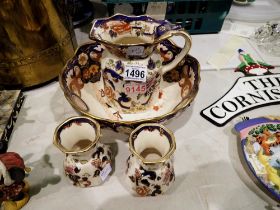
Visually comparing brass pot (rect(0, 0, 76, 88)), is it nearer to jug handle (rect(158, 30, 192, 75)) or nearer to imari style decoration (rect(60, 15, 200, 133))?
imari style decoration (rect(60, 15, 200, 133))

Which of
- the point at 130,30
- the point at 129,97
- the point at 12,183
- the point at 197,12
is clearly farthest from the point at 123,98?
the point at 197,12

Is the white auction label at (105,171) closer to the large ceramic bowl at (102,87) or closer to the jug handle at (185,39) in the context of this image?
the large ceramic bowl at (102,87)

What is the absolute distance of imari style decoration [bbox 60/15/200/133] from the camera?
450mm

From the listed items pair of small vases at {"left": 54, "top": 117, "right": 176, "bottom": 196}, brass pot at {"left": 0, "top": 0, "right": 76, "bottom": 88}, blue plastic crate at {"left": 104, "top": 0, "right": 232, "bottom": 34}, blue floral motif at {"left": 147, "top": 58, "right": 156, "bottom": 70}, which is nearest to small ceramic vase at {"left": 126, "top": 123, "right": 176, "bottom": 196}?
pair of small vases at {"left": 54, "top": 117, "right": 176, "bottom": 196}

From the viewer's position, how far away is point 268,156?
47cm

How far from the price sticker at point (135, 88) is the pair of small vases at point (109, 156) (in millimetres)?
85

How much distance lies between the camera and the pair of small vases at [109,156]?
40cm

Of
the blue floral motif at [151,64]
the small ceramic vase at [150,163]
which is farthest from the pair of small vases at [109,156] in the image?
the blue floral motif at [151,64]

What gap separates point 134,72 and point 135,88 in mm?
35

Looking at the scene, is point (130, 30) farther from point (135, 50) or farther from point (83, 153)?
point (83, 153)

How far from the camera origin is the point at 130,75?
463 mm

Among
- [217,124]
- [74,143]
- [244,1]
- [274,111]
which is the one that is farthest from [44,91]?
[244,1]

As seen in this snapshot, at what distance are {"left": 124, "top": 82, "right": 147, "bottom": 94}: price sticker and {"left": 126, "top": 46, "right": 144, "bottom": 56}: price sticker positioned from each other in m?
0.05

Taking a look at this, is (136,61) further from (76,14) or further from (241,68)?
(76,14)
